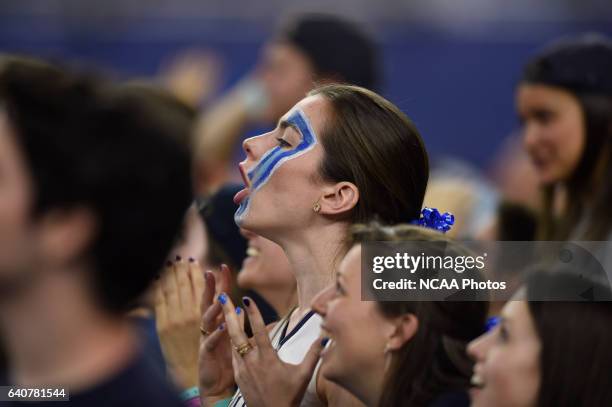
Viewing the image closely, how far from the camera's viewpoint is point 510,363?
2.09 metres

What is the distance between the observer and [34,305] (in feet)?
5.61

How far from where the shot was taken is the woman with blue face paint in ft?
8.99

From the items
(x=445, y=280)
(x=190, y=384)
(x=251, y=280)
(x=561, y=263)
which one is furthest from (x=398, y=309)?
(x=251, y=280)

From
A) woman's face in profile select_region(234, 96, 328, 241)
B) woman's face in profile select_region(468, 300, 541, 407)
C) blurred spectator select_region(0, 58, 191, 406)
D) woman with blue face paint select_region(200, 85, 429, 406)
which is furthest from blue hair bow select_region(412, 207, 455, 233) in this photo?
blurred spectator select_region(0, 58, 191, 406)

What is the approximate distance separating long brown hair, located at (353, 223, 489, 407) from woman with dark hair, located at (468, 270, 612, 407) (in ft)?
0.60

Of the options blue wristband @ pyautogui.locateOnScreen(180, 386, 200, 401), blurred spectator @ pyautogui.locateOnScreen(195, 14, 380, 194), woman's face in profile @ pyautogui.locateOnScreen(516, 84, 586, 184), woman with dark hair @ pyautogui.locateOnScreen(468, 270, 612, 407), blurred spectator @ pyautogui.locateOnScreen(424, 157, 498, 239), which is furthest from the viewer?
blurred spectator @ pyautogui.locateOnScreen(195, 14, 380, 194)

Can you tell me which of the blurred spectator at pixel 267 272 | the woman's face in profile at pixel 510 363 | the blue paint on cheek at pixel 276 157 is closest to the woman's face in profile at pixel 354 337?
the woman's face in profile at pixel 510 363

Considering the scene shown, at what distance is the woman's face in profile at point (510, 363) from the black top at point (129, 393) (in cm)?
70

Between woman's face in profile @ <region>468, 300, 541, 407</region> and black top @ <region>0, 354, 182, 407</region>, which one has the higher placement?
black top @ <region>0, 354, 182, 407</region>

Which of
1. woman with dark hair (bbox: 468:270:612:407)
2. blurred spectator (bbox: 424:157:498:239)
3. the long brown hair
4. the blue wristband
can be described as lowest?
blurred spectator (bbox: 424:157:498:239)

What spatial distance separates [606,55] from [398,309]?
2705 millimetres

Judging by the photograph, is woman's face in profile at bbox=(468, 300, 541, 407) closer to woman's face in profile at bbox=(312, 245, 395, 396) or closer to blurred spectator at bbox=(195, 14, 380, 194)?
woman's face in profile at bbox=(312, 245, 395, 396)

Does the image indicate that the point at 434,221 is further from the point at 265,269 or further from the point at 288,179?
the point at 265,269

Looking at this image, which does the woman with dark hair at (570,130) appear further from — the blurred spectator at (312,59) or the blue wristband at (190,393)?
the blue wristband at (190,393)
